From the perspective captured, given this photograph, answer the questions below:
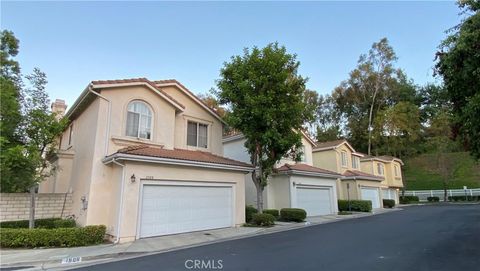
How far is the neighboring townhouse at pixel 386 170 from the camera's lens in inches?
1401

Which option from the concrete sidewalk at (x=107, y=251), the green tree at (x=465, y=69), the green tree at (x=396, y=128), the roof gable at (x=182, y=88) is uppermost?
the green tree at (x=396, y=128)

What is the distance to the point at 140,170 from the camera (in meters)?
11.8

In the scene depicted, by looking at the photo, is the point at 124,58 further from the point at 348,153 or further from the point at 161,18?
the point at 348,153

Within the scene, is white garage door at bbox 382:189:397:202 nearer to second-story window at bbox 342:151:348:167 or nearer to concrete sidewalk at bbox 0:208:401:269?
second-story window at bbox 342:151:348:167

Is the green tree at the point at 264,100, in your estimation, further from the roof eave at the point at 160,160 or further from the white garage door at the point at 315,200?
the white garage door at the point at 315,200

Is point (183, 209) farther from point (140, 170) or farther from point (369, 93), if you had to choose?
point (369, 93)

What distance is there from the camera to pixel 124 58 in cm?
1617

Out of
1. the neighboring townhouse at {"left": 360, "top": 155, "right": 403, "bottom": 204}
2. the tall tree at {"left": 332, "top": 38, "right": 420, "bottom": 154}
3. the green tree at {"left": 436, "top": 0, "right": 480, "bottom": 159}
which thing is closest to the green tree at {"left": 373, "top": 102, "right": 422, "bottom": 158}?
the tall tree at {"left": 332, "top": 38, "right": 420, "bottom": 154}

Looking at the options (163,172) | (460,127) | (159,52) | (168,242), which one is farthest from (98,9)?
(460,127)

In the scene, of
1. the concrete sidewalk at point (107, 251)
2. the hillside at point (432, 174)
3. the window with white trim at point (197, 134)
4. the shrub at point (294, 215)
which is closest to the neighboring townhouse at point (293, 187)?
the shrub at point (294, 215)

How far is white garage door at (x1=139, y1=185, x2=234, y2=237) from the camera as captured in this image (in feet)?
39.2

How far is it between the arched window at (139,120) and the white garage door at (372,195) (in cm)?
2266

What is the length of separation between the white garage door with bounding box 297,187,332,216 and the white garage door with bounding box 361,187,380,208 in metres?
8.24

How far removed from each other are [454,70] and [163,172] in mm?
10224
